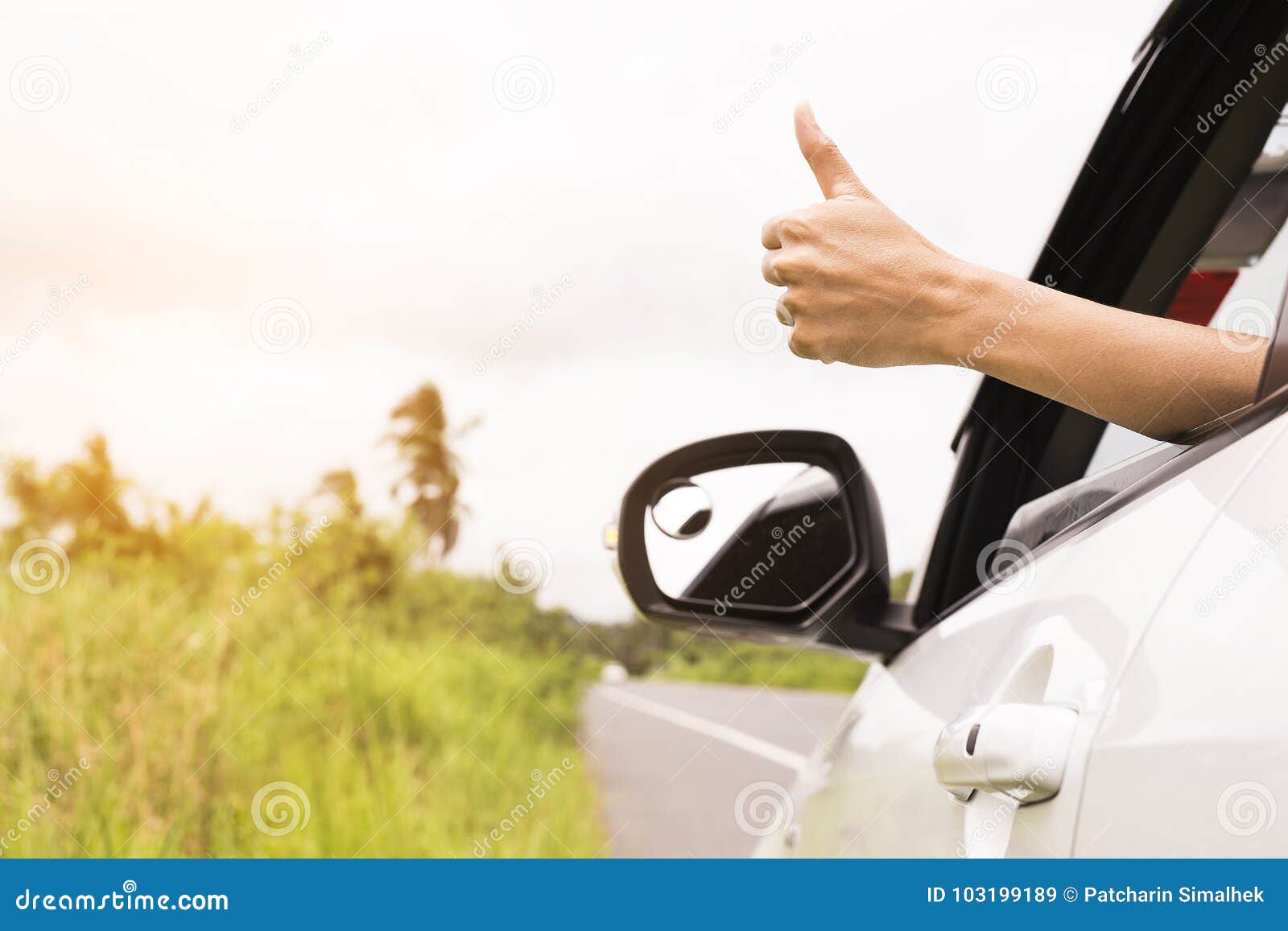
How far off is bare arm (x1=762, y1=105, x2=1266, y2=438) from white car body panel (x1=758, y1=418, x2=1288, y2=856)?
0.42ft

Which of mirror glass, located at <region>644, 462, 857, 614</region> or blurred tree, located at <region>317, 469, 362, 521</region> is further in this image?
blurred tree, located at <region>317, 469, 362, 521</region>

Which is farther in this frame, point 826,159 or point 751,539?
point 751,539

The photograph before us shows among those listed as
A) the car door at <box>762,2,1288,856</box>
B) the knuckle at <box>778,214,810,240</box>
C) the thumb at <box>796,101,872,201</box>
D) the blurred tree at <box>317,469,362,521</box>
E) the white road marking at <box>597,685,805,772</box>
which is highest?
the blurred tree at <box>317,469,362,521</box>

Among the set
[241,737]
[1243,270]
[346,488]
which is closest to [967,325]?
[1243,270]

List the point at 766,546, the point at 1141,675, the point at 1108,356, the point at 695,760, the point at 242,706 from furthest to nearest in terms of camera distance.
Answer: the point at 695,760 < the point at 242,706 < the point at 766,546 < the point at 1108,356 < the point at 1141,675

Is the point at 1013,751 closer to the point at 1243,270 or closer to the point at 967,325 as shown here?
the point at 967,325

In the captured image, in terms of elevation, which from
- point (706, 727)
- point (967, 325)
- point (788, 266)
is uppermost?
point (706, 727)

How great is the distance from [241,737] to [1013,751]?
6385 mm

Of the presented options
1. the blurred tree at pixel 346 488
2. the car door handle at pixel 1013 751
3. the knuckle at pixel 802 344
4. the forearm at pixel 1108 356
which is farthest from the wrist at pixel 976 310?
the blurred tree at pixel 346 488

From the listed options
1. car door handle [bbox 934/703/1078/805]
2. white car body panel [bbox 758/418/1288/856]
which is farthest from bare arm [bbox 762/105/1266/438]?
car door handle [bbox 934/703/1078/805]

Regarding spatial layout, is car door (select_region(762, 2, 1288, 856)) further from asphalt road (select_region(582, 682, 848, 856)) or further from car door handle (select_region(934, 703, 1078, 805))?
asphalt road (select_region(582, 682, 848, 856))

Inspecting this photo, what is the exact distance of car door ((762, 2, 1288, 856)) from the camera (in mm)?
1018

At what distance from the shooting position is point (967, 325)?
1290mm

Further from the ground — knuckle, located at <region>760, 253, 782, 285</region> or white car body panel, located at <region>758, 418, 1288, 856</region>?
knuckle, located at <region>760, 253, 782, 285</region>
